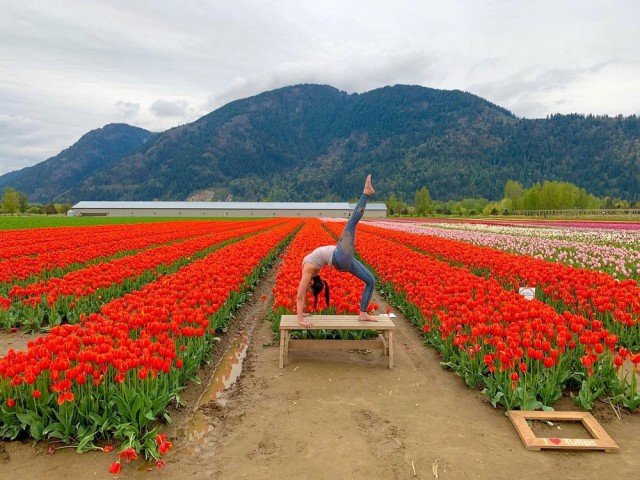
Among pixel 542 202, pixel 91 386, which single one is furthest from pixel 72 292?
pixel 542 202

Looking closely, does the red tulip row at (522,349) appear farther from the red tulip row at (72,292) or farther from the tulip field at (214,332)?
the red tulip row at (72,292)

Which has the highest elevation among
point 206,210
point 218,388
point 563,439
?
point 563,439

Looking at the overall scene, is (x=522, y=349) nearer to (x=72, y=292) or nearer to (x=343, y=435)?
(x=343, y=435)

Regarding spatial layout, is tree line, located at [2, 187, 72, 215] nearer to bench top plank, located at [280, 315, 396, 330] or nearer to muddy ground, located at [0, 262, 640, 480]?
bench top plank, located at [280, 315, 396, 330]

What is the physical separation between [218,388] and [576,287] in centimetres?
713

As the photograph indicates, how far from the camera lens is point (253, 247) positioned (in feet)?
55.0

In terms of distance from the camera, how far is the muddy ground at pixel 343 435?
4.27 meters

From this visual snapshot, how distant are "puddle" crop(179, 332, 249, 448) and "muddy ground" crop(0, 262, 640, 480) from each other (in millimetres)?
19

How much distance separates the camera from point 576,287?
907cm

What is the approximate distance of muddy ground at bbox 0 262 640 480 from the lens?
14.0 feet

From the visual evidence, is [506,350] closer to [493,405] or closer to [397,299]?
[493,405]

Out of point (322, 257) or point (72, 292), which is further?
point (72, 292)

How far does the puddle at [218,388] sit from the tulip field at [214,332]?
0.34 meters

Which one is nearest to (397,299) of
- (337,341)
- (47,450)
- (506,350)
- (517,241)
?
(337,341)
